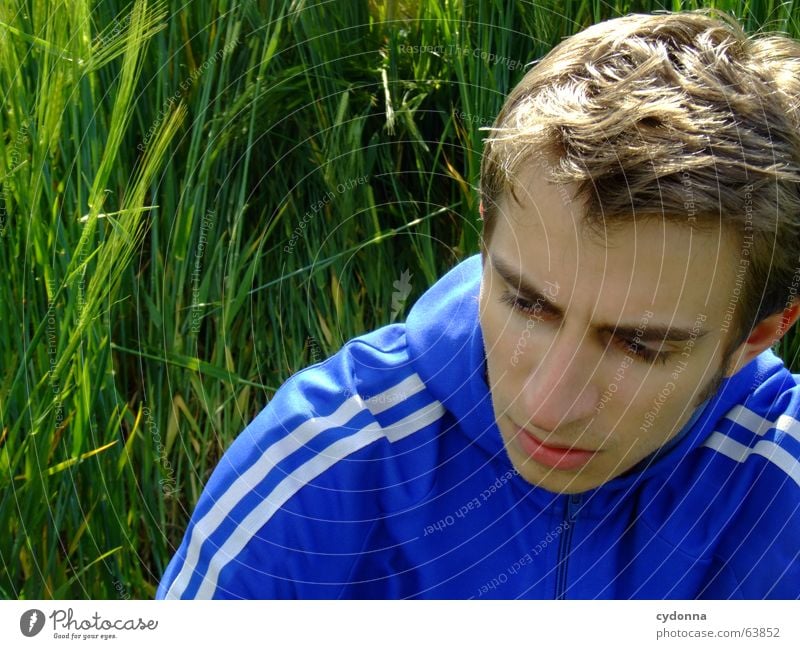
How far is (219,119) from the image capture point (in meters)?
0.99

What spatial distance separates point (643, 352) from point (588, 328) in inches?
1.9

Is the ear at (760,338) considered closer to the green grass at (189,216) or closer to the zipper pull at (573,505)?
the zipper pull at (573,505)

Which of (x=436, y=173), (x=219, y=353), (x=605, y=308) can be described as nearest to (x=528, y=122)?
(x=605, y=308)

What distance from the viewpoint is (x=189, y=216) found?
98 centimetres

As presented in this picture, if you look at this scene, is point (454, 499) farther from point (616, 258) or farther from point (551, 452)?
point (616, 258)

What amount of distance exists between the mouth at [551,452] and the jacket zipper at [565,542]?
7 centimetres

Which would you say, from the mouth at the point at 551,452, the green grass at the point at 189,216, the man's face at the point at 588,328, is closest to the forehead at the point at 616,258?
the man's face at the point at 588,328

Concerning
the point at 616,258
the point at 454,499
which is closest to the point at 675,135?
the point at 616,258

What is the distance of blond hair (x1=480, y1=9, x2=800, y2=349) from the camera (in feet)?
2.42

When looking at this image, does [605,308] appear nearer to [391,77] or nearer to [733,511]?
[733,511]

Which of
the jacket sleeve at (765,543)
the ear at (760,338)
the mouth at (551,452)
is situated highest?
the ear at (760,338)

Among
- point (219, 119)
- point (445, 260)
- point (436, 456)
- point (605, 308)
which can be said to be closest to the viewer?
point (605, 308)

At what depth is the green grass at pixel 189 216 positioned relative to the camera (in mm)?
913

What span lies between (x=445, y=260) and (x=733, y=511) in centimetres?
39
